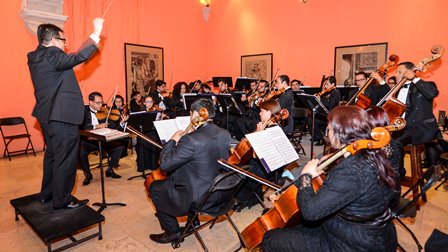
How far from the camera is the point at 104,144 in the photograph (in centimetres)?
458

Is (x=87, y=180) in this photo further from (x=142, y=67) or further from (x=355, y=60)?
(x=355, y=60)

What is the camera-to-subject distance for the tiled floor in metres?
2.71

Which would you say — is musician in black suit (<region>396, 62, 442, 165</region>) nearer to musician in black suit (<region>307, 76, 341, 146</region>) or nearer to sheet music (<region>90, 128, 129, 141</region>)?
musician in black suit (<region>307, 76, 341, 146</region>)

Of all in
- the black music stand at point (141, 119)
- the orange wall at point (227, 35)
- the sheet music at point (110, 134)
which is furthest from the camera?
the orange wall at point (227, 35)

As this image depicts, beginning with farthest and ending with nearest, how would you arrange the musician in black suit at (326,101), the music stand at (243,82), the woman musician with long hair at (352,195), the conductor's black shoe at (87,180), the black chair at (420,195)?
the music stand at (243,82) → the musician in black suit at (326,101) → the conductor's black shoe at (87,180) → the black chair at (420,195) → the woman musician with long hair at (352,195)

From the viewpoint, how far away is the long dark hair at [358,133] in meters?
1.50

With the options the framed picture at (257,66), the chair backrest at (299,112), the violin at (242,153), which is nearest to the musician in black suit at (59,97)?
the violin at (242,153)

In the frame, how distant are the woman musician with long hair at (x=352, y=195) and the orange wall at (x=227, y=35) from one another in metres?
5.90

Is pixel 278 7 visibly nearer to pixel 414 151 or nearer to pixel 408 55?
pixel 408 55

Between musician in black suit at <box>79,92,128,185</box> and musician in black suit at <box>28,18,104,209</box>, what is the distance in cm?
162

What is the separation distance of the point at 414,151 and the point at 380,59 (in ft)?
12.6

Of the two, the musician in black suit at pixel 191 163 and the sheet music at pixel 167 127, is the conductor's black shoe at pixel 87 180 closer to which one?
the sheet music at pixel 167 127

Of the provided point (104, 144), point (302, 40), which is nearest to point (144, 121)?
point (104, 144)

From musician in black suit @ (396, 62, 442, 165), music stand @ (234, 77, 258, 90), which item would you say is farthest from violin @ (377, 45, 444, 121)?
music stand @ (234, 77, 258, 90)
